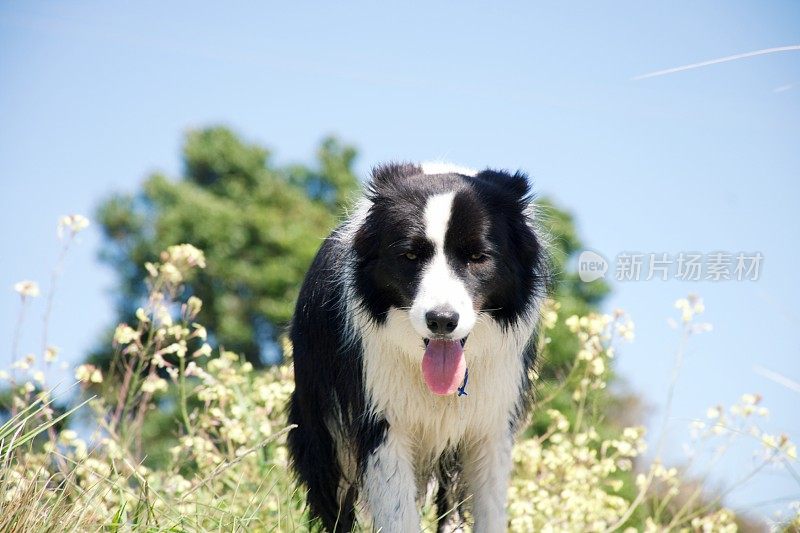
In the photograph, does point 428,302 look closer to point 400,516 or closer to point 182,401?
point 400,516

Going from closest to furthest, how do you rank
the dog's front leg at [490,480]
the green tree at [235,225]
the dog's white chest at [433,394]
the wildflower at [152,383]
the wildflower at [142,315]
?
the dog's white chest at [433,394], the dog's front leg at [490,480], the wildflower at [142,315], the wildflower at [152,383], the green tree at [235,225]

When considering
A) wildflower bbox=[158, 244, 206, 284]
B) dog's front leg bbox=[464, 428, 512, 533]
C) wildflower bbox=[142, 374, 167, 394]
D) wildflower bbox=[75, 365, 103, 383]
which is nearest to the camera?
dog's front leg bbox=[464, 428, 512, 533]

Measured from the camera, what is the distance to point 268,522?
493 centimetres

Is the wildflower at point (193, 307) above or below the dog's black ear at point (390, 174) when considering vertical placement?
below

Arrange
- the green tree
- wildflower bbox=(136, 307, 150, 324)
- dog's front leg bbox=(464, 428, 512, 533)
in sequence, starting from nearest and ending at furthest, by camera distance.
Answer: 1. dog's front leg bbox=(464, 428, 512, 533)
2. wildflower bbox=(136, 307, 150, 324)
3. the green tree

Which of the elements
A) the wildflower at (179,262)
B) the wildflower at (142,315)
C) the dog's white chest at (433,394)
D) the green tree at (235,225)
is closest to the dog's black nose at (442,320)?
the dog's white chest at (433,394)

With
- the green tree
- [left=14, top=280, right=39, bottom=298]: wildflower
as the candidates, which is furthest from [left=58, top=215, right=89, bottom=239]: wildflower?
the green tree

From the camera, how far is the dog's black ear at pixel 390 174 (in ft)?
13.1

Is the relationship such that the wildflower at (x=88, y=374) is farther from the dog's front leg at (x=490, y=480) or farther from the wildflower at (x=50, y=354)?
the dog's front leg at (x=490, y=480)

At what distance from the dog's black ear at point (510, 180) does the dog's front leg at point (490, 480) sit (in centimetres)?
109

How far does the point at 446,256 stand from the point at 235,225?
15038mm

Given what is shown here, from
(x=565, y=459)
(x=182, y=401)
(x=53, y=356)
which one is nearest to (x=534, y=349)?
(x=565, y=459)

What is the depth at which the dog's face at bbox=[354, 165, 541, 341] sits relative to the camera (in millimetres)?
3543

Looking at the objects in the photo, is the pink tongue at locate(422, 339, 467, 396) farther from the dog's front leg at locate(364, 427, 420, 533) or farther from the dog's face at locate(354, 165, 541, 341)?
the dog's front leg at locate(364, 427, 420, 533)
